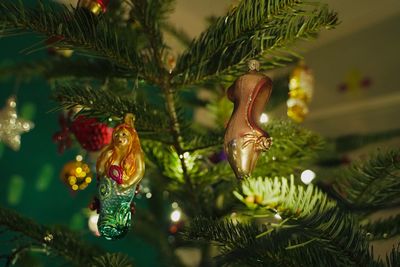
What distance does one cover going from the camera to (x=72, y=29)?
42cm

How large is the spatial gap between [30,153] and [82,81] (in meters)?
0.47

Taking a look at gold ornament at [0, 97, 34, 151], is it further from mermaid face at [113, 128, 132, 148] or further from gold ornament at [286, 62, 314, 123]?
gold ornament at [286, 62, 314, 123]

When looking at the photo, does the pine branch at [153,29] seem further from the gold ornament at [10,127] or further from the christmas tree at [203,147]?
the gold ornament at [10,127]

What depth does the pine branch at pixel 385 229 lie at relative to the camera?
19.7 inches

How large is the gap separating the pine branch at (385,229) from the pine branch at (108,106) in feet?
0.92

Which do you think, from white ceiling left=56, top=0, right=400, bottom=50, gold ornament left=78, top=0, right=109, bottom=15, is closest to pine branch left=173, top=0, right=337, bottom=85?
gold ornament left=78, top=0, right=109, bottom=15

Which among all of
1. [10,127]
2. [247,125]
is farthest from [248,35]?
[10,127]

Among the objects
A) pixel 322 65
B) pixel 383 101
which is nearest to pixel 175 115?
pixel 383 101

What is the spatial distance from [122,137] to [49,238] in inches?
6.4

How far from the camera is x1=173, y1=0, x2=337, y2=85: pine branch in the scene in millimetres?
422

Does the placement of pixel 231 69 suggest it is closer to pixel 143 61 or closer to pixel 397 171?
pixel 143 61

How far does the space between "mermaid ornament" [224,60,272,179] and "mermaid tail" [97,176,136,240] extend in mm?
114

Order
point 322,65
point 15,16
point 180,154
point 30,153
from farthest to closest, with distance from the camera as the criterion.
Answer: point 322,65, point 30,153, point 180,154, point 15,16

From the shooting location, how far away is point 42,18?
409mm
